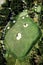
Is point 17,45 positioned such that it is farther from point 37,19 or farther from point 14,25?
point 37,19

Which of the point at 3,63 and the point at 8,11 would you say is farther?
the point at 8,11

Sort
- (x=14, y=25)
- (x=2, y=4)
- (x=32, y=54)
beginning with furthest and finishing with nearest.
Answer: (x=2, y=4) → (x=14, y=25) → (x=32, y=54)

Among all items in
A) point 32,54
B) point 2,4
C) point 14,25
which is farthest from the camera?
point 2,4

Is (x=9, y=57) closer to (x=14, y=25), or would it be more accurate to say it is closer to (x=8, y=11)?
(x=14, y=25)

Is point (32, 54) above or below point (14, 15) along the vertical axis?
below

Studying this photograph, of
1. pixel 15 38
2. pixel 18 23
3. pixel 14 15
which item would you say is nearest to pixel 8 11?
pixel 14 15

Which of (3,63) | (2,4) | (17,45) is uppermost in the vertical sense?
(2,4)

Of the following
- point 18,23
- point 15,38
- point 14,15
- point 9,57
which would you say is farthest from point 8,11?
point 9,57
